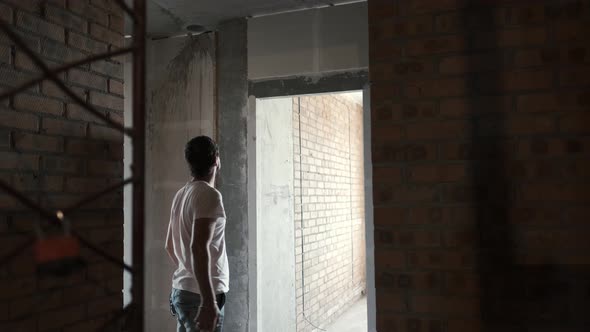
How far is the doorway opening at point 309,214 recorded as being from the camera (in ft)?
12.1

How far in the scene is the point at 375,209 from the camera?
5.91ft

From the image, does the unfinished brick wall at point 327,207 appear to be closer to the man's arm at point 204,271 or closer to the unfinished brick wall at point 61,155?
the man's arm at point 204,271

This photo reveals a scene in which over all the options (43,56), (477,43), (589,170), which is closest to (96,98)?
(43,56)

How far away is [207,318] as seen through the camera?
7.29 ft

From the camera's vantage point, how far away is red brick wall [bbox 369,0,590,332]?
1.61 metres

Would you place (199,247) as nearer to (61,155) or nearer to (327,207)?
(61,155)

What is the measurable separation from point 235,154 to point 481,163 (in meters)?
2.12

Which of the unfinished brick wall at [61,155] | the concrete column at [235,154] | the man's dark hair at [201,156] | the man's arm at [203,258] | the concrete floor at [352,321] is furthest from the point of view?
the concrete floor at [352,321]

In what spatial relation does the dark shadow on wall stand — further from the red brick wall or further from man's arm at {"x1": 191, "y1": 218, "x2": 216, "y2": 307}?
man's arm at {"x1": 191, "y1": 218, "x2": 216, "y2": 307}

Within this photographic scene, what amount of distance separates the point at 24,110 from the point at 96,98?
0.35m

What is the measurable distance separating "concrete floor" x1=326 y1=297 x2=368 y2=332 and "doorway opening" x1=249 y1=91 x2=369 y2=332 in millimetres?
11

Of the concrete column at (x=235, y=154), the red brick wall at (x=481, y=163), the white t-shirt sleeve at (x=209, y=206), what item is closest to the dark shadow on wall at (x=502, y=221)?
the red brick wall at (x=481, y=163)

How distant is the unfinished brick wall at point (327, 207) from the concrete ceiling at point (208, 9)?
1.22 m

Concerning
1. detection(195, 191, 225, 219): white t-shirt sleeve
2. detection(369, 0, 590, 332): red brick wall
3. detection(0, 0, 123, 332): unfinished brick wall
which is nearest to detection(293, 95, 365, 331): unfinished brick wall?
detection(195, 191, 225, 219): white t-shirt sleeve
